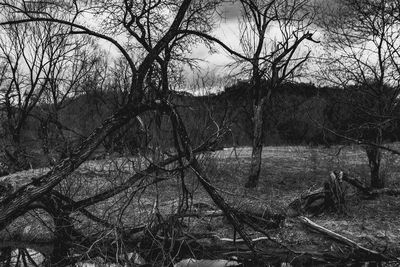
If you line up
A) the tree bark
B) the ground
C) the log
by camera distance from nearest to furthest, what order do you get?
the tree bark
the log
the ground

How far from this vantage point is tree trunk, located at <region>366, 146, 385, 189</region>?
40.1 feet

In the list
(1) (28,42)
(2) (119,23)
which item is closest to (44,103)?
(1) (28,42)

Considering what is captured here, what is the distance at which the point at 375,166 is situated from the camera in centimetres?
1245

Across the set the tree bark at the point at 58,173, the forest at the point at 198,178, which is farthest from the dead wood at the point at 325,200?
the tree bark at the point at 58,173

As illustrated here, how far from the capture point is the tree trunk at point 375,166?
12.2 m

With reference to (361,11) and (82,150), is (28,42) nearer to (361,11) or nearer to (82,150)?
(361,11)

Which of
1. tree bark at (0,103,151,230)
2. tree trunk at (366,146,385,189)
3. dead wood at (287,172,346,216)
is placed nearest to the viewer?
tree bark at (0,103,151,230)

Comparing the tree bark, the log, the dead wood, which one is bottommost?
the log

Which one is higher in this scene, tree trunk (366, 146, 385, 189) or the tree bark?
the tree bark

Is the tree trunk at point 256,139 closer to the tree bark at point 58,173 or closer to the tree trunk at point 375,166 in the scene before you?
the tree trunk at point 375,166

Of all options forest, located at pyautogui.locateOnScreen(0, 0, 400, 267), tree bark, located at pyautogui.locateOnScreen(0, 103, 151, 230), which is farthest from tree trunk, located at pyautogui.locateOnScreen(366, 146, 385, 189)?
tree bark, located at pyautogui.locateOnScreen(0, 103, 151, 230)

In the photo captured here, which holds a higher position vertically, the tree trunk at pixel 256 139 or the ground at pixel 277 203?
the tree trunk at pixel 256 139

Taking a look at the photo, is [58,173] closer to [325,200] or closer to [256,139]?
[325,200]

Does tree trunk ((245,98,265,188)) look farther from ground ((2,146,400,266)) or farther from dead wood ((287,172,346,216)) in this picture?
dead wood ((287,172,346,216))
